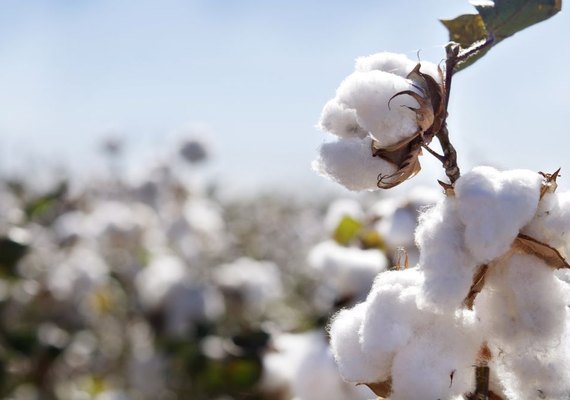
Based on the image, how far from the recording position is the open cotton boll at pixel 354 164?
0.70 meters

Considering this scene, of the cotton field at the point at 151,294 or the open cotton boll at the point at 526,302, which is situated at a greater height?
the open cotton boll at the point at 526,302

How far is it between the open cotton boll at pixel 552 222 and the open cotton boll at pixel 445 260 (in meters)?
0.06

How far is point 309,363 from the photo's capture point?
1436 millimetres

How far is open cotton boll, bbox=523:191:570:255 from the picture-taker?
0.65 m

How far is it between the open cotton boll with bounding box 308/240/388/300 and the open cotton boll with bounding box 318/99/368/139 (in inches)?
27.2

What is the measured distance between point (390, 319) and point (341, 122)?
18 cm

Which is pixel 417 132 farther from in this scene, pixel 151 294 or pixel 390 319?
pixel 151 294

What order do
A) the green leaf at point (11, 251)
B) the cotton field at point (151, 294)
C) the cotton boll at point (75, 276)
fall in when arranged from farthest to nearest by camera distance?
the cotton boll at point (75, 276), the green leaf at point (11, 251), the cotton field at point (151, 294)

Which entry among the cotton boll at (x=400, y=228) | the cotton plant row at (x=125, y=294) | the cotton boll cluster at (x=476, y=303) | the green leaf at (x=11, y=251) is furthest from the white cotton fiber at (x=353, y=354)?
the green leaf at (x=11, y=251)

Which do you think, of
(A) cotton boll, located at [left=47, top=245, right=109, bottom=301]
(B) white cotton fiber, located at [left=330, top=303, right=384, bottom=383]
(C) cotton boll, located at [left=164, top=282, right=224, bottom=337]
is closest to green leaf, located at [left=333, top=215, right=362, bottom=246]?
(B) white cotton fiber, located at [left=330, top=303, right=384, bottom=383]

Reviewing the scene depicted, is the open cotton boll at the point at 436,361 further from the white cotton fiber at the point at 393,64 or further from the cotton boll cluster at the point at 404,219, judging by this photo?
the cotton boll cluster at the point at 404,219

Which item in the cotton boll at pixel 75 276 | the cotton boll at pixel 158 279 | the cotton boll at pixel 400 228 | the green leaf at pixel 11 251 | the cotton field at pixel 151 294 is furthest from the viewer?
the cotton boll at pixel 75 276

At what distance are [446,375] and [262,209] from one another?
242 inches

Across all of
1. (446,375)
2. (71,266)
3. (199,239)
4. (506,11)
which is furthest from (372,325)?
(199,239)
